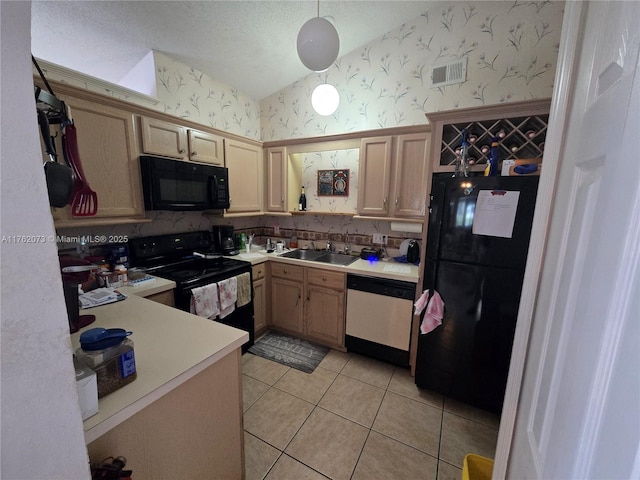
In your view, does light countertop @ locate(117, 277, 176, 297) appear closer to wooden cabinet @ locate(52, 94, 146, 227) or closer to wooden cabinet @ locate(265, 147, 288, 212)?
wooden cabinet @ locate(52, 94, 146, 227)

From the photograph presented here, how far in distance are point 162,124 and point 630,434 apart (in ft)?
8.45

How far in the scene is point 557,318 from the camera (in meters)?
0.53

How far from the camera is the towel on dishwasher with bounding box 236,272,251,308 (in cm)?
230

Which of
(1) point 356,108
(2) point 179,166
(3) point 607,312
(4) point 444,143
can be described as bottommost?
(3) point 607,312

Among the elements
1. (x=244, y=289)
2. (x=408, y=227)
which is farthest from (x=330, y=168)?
(x=244, y=289)

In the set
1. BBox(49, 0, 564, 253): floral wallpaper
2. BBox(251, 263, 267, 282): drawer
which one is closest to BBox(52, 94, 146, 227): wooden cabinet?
BBox(49, 0, 564, 253): floral wallpaper

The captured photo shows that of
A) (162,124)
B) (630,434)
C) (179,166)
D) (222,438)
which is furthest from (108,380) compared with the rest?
(162,124)

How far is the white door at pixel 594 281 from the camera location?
11.4 inches

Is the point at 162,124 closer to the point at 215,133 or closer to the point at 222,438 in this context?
the point at 215,133

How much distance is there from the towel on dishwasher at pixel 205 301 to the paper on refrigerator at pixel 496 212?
196 cm

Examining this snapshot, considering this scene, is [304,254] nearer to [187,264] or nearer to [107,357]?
[187,264]

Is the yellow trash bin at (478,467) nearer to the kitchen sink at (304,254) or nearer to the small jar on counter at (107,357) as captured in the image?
the small jar on counter at (107,357)

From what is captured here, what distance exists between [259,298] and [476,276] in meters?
1.98

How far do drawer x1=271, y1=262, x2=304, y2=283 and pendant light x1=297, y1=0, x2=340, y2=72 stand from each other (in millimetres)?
1722
